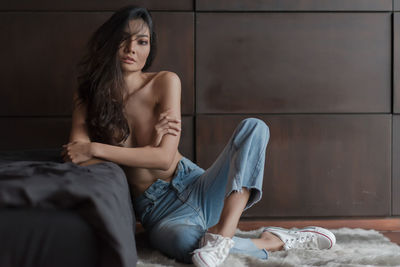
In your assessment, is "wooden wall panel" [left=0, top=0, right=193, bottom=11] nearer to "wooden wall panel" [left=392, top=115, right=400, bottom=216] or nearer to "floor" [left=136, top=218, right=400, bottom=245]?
"floor" [left=136, top=218, right=400, bottom=245]

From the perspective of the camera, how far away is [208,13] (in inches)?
89.0

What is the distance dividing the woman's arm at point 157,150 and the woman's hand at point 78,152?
0.02 m

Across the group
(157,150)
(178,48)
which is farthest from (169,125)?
(178,48)

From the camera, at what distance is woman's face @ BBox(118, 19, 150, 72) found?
1.83 metres

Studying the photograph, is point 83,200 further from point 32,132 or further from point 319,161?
point 319,161

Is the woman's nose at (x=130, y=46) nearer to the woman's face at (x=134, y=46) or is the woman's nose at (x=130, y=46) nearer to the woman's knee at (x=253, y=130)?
the woman's face at (x=134, y=46)

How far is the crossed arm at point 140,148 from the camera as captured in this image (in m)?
1.61

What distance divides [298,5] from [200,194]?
113cm

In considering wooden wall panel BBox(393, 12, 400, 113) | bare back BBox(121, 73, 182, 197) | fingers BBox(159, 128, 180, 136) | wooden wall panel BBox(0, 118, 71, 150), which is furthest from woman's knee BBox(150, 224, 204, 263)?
wooden wall panel BBox(393, 12, 400, 113)

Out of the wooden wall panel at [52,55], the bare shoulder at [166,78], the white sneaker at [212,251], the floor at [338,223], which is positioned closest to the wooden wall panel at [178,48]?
the wooden wall panel at [52,55]

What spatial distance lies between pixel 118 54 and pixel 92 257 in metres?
0.99

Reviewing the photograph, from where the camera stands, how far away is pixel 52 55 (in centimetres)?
226

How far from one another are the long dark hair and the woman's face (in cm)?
2

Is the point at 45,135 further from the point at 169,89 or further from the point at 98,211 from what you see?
the point at 98,211
